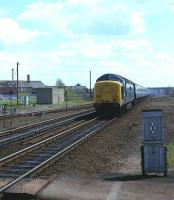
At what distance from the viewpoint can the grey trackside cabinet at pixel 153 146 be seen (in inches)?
474

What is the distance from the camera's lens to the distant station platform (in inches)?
377

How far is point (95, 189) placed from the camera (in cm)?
1017

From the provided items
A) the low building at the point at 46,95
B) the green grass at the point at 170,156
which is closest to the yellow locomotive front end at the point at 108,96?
the green grass at the point at 170,156

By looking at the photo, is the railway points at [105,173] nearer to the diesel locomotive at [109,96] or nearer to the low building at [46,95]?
the diesel locomotive at [109,96]

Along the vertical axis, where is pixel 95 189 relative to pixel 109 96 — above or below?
below

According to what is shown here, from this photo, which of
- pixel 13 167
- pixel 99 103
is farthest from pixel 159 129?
pixel 99 103

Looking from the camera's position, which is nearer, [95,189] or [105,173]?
[95,189]

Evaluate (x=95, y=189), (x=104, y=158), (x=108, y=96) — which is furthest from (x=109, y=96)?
(x=95, y=189)

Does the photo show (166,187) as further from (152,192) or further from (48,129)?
(48,129)

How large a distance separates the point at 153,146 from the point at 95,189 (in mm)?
2618

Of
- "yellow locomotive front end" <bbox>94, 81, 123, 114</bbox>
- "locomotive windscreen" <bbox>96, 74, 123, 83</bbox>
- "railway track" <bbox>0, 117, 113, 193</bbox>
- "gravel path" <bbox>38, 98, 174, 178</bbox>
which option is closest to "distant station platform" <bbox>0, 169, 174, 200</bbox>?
"railway track" <bbox>0, 117, 113, 193</bbox>

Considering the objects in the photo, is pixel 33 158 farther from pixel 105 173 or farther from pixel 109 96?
pixel 109 96

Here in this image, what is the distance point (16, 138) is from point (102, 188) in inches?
477

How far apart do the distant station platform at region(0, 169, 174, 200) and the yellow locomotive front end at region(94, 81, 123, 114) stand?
78.6ft
